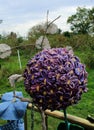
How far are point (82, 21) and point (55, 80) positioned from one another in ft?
54.1

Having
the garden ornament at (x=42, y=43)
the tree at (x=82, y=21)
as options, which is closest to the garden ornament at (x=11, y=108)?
the garden ornament at (x=42, y=43)

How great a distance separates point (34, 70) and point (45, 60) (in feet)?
0.14

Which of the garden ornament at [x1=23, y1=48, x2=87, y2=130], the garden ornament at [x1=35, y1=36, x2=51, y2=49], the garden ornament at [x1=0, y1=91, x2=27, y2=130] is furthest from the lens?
the garden ornament at [x1=0, y1=91, x2=27, y2=130]

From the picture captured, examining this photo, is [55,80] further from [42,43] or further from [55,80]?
[42,43]

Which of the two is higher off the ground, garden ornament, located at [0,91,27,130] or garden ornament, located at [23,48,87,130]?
garden ornament, located at [23,48,87,130]

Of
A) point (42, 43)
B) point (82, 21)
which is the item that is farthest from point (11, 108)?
point (82, 21)

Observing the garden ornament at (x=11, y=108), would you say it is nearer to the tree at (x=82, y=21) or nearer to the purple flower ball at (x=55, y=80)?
the purple flower ball at (x=55, y=80)

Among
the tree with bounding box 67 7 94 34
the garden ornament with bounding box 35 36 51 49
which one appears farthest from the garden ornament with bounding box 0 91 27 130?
the tree with bounding box 67 7 94 34

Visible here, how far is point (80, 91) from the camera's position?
104 centimetres

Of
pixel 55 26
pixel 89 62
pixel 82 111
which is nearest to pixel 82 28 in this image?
pixel 89 62

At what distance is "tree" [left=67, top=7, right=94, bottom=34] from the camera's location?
1633 cm

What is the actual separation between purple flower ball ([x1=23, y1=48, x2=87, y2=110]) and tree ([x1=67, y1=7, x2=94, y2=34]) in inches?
582

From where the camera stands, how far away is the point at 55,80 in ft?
3.31

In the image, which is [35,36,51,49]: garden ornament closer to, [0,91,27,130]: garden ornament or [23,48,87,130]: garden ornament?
[23,48,87,130]: garden ornament
